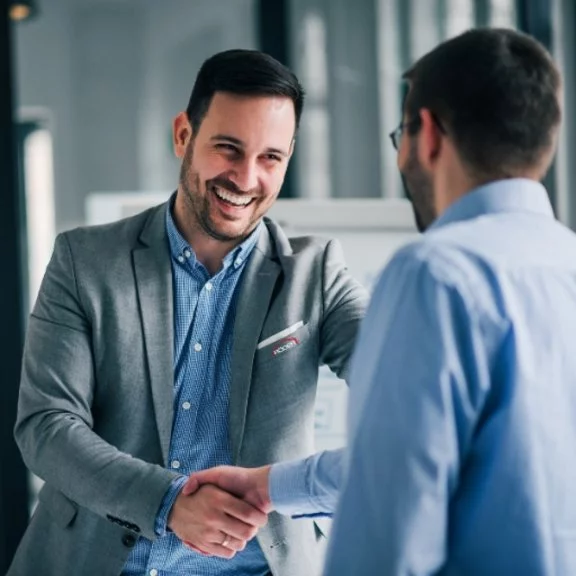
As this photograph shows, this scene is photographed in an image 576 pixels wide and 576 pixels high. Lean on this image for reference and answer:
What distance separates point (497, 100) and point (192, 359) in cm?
81

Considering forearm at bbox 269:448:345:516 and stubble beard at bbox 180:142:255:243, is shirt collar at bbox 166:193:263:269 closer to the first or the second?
stubble beard at bbox 180:142:255:243

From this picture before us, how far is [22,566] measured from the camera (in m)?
1.74

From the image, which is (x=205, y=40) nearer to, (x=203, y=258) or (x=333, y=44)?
(x=333, y=44)

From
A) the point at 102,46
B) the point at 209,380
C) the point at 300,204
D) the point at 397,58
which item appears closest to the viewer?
the point at 209,380

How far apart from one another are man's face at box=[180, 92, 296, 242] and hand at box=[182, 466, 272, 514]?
44cm

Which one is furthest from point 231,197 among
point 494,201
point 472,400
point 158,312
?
point 472,400

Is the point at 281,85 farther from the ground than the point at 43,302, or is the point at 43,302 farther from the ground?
the point at 281,85

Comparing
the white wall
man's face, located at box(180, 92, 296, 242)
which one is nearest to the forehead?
man's face, located at box(180, 92, 296, 242)

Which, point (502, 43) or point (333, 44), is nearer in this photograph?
point (502, 43)

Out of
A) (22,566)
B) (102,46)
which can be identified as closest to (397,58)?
(102,46)

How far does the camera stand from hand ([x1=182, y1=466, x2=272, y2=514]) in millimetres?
1558

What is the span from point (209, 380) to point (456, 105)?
768mm

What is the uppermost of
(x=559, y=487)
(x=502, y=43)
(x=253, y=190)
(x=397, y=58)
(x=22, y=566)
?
(x=397, y=58)

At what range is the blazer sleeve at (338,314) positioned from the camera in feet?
5.66
